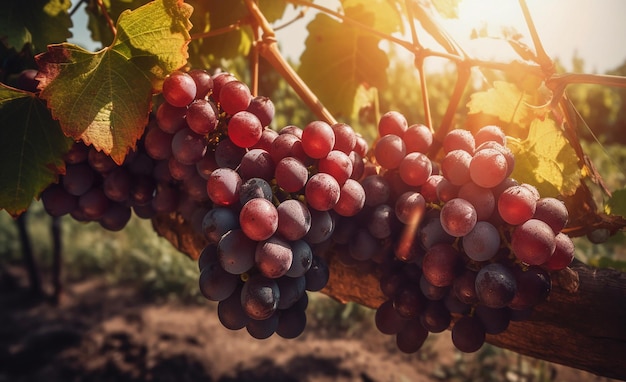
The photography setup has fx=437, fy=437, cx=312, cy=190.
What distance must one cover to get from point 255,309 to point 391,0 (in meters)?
1.08

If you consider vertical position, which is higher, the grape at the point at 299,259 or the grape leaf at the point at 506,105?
the grape leaf at the point at 506,105

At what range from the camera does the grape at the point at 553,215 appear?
0.79m

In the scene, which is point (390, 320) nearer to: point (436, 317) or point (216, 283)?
point (436, 317)

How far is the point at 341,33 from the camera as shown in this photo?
1.50 m

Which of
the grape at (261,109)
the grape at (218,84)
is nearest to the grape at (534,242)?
the grape at (261,109)

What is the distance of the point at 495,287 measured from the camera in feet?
2.48

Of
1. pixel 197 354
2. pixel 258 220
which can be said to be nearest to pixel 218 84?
pixel 258 220

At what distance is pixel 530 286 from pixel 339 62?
3.32 ft

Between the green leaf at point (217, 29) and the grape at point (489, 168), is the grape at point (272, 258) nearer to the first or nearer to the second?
the grape at point (489, 168)

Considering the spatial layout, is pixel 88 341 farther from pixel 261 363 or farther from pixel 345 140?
pixel 345 140

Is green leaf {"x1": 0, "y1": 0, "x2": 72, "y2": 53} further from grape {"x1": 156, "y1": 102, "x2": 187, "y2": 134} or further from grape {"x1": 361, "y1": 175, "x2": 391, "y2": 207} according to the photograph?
grape {"x1": 361, "y1": 175, "x2": 391, "y2": 207}

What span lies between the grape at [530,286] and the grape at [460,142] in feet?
0.86

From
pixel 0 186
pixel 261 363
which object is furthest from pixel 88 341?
pixel 0 186

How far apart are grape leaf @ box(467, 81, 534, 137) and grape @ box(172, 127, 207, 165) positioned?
65 centimetres
